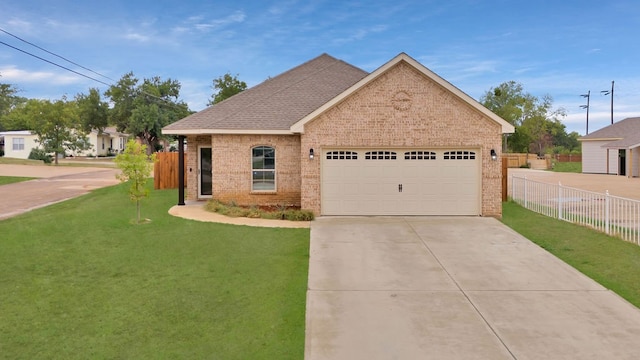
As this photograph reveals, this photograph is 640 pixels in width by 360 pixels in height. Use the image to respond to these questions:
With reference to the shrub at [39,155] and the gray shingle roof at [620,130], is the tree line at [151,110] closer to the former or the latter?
the shrub at [39,155]

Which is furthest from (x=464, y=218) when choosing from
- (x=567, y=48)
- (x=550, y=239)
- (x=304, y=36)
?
(x=567, y=48)

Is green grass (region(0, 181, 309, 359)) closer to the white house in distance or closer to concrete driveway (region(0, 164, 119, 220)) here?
concrete driveway (region(0, 164, 119, 220))

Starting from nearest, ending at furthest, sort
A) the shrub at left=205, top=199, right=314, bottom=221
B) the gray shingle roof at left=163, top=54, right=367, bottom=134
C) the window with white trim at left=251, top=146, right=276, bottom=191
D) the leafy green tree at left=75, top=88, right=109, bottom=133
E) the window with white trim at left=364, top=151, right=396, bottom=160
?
1. the shrub at left=205, top=199, right=314, bottom=221
2. the window with white trim at left=364, top=151, right=396, bottom=160
3. the gray shingle roof at left=163, top=54, right=367, bottom=134
4. the window with white trim at left=251, top=146, right=276, bottom=191
5. the leafy green tree at left=75, top=88, right=109, bottom=133

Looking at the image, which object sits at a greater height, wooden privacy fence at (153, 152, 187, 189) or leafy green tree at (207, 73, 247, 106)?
leafy green tree at (207, 73, 247, 106)

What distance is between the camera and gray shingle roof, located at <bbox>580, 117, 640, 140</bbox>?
44634 mm

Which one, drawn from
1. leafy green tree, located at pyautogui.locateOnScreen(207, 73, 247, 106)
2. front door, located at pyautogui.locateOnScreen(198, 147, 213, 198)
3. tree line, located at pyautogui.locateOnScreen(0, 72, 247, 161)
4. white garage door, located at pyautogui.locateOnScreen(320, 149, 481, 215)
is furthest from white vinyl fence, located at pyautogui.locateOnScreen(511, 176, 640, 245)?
tree line, located at pyautogui.locateOnScreen(0, 72, 247, 161)

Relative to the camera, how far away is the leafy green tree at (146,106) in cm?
6203

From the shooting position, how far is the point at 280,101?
19453 millimetres

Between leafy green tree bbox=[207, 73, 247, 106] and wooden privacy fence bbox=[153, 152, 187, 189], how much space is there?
26.3m

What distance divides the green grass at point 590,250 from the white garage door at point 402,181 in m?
1.81

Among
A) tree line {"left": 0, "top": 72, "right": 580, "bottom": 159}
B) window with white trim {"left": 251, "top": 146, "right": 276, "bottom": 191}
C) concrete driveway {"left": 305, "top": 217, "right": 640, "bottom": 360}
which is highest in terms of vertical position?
tree line {"left": 0, "top": 72, "right": 580, "bottom": 159}

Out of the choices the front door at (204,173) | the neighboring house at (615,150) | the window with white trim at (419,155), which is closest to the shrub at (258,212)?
the front door at (204,173)

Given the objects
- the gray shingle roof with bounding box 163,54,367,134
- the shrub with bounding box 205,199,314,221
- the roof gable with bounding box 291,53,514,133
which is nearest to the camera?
the roof gable with bounding box 291,53,514,133

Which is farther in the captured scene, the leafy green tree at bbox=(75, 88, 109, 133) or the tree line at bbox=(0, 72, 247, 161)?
the leafy green tree at bbox=(75, 88, 109, 133)
